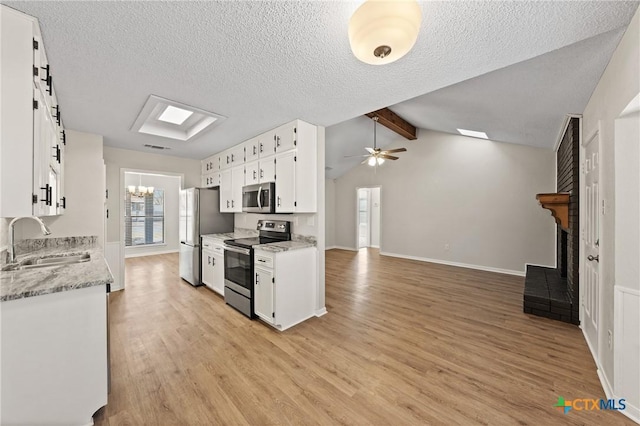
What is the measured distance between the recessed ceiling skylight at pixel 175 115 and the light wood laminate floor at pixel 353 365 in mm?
2653

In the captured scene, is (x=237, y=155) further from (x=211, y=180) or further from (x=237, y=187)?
(x=211, y=180)

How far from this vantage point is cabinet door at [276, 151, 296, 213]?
3.17 meters

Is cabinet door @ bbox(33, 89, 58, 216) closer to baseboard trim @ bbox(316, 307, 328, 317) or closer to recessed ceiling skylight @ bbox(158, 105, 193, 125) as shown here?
recessed ceiling skylight @ bbox(158, 105, 193, 125)

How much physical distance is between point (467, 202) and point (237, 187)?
5.06 meters

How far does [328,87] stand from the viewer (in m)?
2.28

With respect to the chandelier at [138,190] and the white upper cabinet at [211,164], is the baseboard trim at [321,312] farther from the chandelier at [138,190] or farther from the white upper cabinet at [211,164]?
the chandelier at [138,190]

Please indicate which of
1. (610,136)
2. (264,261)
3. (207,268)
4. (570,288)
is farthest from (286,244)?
(570,288)

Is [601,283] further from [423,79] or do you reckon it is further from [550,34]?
[423,79]

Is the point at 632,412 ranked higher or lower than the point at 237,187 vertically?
lower

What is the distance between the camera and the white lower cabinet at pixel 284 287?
2865 millimetres

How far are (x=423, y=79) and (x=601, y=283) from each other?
2.24 meters

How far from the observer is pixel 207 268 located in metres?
4.26

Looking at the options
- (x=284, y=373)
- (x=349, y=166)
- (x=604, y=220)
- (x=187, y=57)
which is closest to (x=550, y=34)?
(x=604, y=220)

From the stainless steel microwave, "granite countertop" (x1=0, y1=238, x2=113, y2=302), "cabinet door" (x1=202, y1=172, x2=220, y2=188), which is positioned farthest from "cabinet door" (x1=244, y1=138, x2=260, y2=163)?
"granite countertop" (x1=0, y1=238, x2=113, y2=302)
